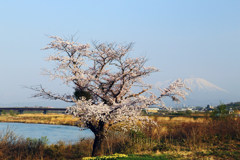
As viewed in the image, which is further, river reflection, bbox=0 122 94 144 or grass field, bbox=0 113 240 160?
river reflection, bbox=0 122 94 144

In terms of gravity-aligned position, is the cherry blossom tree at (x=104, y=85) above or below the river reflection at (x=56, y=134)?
above

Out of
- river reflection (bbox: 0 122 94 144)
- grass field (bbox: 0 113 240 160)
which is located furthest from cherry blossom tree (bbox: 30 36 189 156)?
river reflection (bbox: 0 122 94 144)

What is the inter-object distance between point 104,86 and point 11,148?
6788mm

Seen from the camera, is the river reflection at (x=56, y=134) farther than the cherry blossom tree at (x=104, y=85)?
Yes

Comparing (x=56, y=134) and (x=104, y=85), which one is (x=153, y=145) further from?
(x=56, y=134)

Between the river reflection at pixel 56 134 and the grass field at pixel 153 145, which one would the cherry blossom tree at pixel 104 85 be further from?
the river reflection at pixel 56 134

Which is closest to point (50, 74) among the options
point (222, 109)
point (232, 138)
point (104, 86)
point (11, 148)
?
point (104, 86)

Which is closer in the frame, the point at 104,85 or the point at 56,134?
the point at 104,85

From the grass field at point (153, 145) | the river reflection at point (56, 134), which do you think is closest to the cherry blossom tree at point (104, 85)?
the grass field at point (153, 145)

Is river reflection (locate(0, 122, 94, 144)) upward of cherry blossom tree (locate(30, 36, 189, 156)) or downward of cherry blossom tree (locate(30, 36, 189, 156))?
downward

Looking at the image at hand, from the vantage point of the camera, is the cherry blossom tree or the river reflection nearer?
the cherry blossom tree

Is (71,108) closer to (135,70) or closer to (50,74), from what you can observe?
(50,74)

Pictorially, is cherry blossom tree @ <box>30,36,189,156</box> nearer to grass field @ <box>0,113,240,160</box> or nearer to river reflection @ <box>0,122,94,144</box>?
grass field @ <box>0,113,240,160</box>

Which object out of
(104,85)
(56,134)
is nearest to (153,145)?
(104,85)
